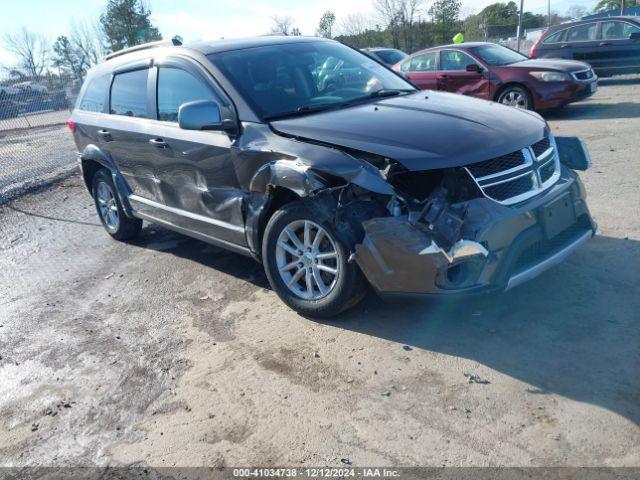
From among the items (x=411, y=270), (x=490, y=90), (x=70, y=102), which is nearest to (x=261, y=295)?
(x=411, y=270)

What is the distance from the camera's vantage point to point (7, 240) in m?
7.32

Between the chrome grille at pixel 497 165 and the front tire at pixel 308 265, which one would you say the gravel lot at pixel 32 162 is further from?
the chrome grille at pixel 497 165

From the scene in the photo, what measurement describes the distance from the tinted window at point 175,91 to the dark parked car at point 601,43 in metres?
12.0

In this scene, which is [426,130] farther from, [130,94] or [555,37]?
[555,37]

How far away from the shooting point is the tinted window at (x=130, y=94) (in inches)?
207

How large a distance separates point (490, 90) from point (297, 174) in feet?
27.8

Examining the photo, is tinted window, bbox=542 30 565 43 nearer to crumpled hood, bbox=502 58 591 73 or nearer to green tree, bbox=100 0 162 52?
crumpled hood, bbox=502 58 591 73

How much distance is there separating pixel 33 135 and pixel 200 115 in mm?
17620

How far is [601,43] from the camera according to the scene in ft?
45.1

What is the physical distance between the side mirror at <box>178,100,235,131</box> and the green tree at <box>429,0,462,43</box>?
34543 mm

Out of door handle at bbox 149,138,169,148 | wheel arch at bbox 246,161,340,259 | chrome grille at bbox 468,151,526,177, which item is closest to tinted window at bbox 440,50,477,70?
door handle at bbox 149,138,169,148

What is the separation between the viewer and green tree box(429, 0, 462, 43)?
3534 centimetres

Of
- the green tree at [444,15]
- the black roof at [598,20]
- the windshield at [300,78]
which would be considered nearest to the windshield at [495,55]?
the black roof at [598,20]

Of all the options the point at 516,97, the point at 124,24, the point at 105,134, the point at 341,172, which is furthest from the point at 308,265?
the point at 124,24
